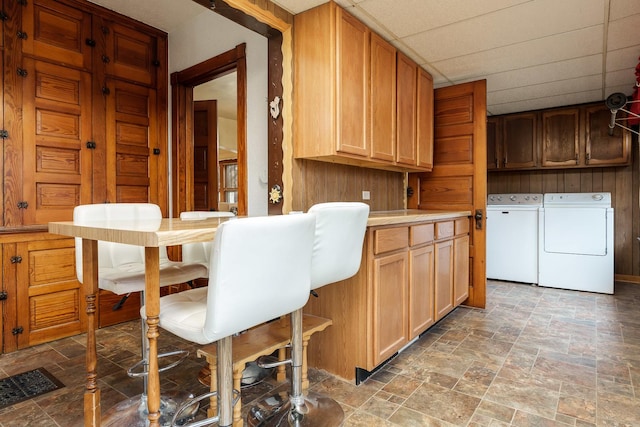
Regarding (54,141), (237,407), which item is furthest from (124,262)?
(54,141)

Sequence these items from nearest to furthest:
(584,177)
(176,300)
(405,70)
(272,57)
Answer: (176,300) → (272,57) → (405,70) → (584,177)

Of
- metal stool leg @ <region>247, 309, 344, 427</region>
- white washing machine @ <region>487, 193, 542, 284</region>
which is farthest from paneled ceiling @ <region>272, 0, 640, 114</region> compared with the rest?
metal stool leg @ <region>247, 309, 344, 427</region>

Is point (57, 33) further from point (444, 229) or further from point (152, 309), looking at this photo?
point (444, 229)

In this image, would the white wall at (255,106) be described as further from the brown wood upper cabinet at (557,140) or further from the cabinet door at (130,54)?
the brown wood upper cabinet at (557,140)

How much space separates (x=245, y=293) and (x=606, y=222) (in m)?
4.48

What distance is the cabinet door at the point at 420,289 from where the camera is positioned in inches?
96.8

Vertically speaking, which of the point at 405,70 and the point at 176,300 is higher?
the point at 405,70

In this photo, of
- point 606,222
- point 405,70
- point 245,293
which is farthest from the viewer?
Result: point 606,222

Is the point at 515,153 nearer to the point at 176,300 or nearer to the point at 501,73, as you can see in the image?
the point at 501,73

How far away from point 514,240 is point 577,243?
64 cm

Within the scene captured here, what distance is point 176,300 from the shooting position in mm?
1442

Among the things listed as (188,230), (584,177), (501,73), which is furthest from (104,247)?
(584,177)

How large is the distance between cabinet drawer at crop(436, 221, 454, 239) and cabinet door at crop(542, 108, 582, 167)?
8.51ft

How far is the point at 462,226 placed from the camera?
3.37m
